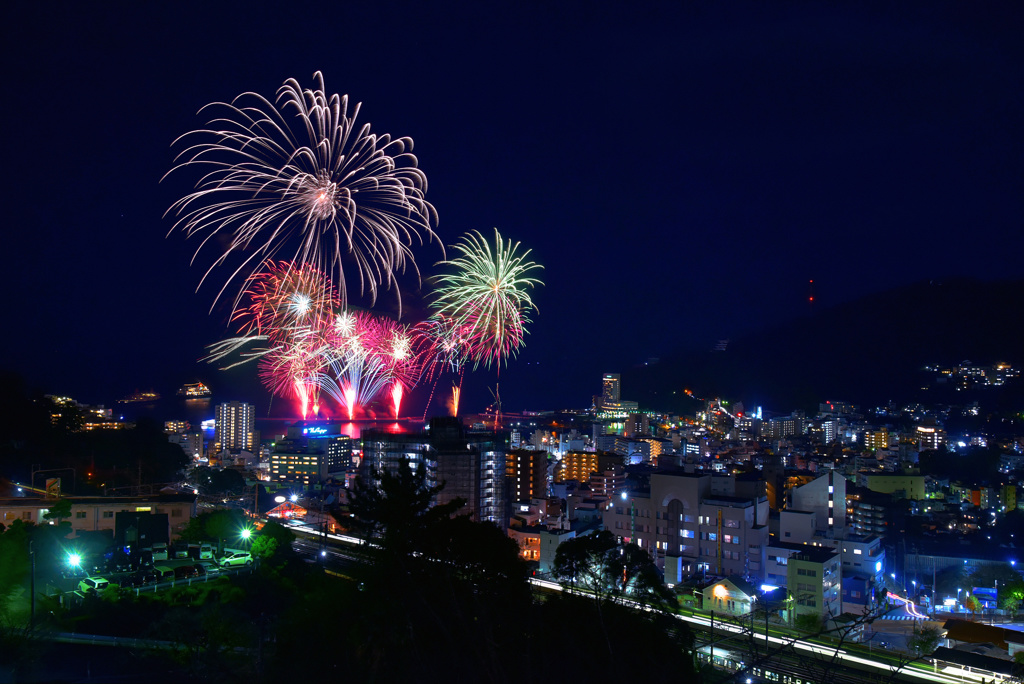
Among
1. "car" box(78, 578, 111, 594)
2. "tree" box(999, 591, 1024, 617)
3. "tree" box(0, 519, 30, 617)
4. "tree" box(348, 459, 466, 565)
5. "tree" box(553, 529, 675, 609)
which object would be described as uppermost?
"tree" box(348, 459, 466, 565)

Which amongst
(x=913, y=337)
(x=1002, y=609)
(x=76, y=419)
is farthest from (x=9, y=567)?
(x=913, y=337)

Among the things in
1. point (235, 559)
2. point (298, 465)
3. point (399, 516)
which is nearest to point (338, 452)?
point (298, 465)

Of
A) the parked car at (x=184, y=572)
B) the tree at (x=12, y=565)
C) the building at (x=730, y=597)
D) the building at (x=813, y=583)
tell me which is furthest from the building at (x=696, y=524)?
the tree at (x=12, y=565)

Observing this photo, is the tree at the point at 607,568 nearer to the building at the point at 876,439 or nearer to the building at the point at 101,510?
the building at the point at 101,510

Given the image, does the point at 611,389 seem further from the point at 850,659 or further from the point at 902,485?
the point at 850,659

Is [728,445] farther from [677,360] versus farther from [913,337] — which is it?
[677,360]

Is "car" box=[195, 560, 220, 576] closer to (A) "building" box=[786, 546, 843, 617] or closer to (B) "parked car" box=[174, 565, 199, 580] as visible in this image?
(B) "parked car" box=[174, 565, 199, 580]

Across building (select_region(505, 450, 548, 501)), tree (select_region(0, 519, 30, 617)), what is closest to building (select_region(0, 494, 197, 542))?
tree (select_region(0, 519, 30, 617))
